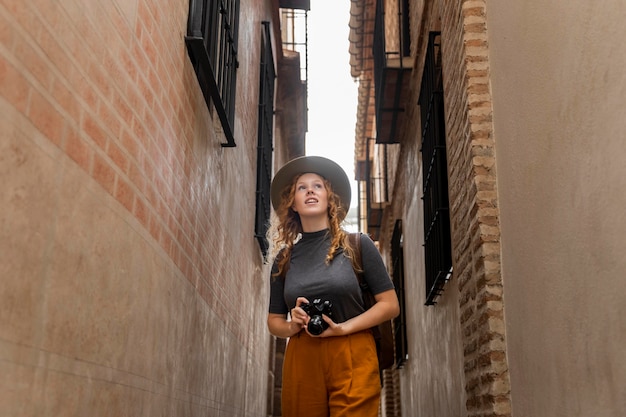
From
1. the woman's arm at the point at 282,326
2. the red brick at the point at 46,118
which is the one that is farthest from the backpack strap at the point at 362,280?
the red brick at the point at 46,118

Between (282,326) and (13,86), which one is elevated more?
(13,86)

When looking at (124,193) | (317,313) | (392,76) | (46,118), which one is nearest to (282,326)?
(317,313)

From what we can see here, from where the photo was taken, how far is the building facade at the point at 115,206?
6.18ft

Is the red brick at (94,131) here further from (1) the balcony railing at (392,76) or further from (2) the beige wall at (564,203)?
(1) the balcony railing at (392,76)

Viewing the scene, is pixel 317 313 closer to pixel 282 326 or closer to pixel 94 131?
pixel 282 326

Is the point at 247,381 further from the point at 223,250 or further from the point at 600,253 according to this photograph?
the point at 600,253

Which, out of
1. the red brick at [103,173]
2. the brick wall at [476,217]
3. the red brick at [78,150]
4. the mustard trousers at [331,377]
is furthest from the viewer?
the brick wall at [476,217]

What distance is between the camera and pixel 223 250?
5492 mm

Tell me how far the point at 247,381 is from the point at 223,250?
95.7 inches

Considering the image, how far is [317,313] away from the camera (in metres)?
3.20

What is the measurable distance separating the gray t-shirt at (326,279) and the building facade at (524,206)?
29.6 inches

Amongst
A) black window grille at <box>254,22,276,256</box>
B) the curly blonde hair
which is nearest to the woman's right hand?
the curly blonde hair

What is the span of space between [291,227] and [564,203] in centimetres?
141

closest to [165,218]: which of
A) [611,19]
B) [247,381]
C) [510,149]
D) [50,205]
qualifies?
[50,205]
